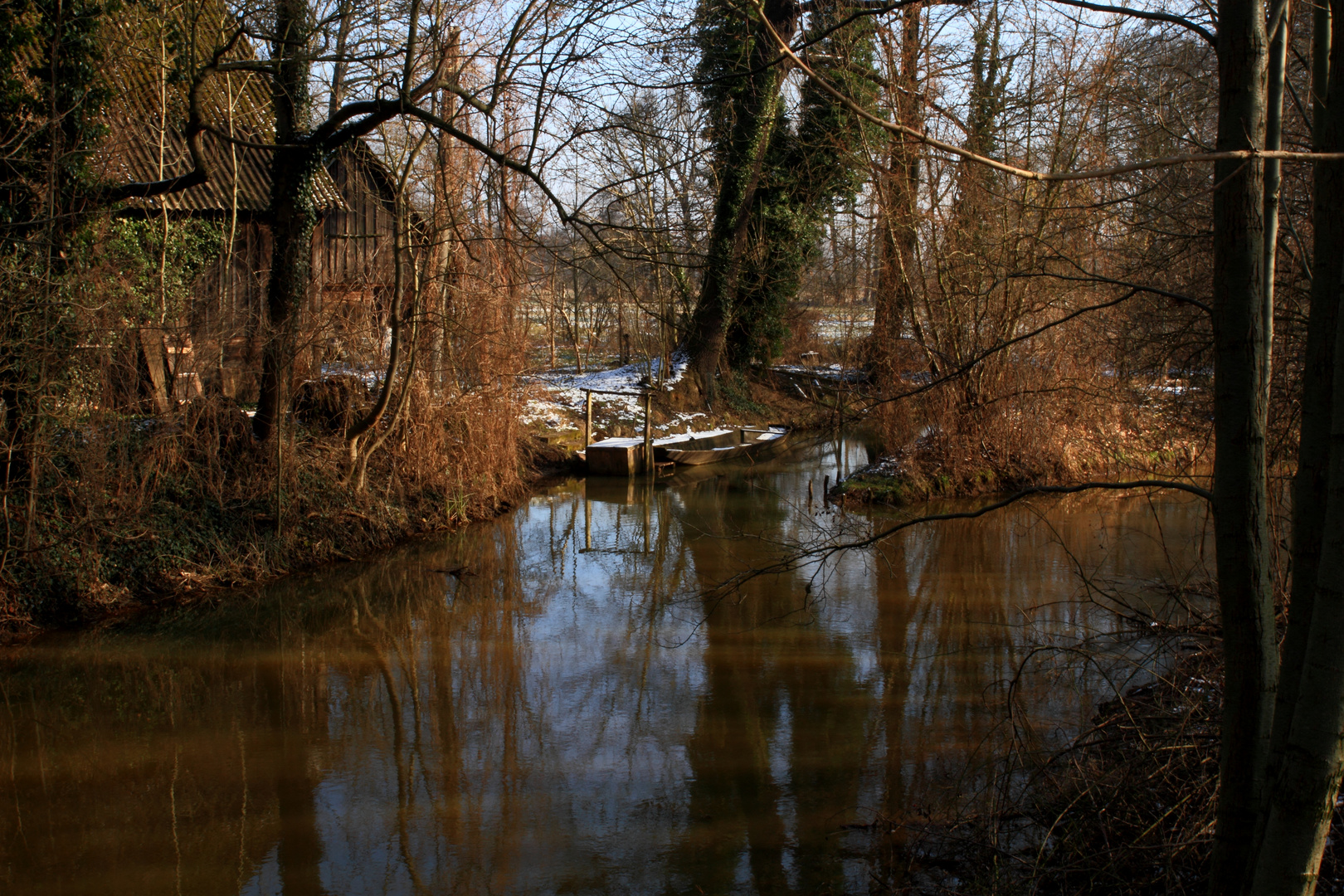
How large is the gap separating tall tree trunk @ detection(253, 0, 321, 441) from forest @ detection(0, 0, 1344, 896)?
54mm

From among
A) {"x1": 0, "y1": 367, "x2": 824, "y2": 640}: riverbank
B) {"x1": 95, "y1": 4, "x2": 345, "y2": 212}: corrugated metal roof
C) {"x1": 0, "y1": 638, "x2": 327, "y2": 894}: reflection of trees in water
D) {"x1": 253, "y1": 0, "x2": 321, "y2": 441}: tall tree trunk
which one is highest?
{"x1": 95, "y1": 4, "x2": 345, "y2": 212}: corrugated metal roof

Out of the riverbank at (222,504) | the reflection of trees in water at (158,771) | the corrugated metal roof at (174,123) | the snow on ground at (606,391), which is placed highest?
the corrugated metal roof at (174,123)

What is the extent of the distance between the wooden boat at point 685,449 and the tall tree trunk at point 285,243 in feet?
24.2

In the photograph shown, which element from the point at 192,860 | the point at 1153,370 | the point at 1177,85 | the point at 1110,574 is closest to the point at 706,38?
the point at 1177,85

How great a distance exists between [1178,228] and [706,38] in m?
3.64

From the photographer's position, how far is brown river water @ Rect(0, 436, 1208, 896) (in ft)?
16.3

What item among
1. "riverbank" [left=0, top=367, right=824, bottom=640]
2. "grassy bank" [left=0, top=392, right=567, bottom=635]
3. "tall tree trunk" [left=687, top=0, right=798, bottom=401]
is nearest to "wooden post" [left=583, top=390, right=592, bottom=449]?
"tall tree trunk" [left=687, top=0, right=798, bottom=401]

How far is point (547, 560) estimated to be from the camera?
1155cm

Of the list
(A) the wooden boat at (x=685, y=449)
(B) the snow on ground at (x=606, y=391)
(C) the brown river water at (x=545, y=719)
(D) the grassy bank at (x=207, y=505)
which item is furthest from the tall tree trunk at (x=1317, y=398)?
(A) the wooden boat at (x=685, y=449)

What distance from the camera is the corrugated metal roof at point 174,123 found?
10.3 m

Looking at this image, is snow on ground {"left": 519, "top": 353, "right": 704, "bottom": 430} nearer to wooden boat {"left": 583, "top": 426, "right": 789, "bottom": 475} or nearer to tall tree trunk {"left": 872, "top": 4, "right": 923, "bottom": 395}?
wooden boat {"left": 583, "top": 426, "right": 789, "bottom": 475}

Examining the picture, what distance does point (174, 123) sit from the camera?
13922mm

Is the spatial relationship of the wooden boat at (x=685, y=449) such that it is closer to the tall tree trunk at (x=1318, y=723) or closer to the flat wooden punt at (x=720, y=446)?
the flat wooden punt at (x=720, y=446)

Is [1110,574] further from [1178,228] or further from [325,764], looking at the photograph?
[325,764]
